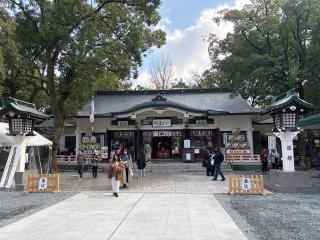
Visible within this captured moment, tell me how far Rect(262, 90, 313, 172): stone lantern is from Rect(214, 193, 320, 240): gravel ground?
5.76 ft

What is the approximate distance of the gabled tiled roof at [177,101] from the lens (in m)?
28.5

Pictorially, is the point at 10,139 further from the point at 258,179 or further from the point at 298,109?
the point at 298,109

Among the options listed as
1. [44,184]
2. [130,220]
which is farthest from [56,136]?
[130,220]

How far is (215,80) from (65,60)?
21.3 metres

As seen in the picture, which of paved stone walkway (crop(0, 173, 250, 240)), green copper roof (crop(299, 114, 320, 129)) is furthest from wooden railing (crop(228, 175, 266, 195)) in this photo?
green copper roof (crop(299, 114, 320, 129))

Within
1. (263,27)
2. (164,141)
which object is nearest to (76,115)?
(164,141)

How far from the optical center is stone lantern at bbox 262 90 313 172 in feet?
49.1

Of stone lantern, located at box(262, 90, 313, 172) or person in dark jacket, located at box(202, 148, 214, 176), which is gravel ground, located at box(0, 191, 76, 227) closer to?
stone lantern, located at box(262, 90, 313, 172)

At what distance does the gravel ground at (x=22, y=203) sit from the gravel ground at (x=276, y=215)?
570 centimetres

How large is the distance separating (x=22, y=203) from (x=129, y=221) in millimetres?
5040

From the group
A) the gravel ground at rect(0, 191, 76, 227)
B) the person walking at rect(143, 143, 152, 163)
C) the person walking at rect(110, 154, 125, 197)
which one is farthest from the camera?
the person walking at rect(143, 143, 152, 163)

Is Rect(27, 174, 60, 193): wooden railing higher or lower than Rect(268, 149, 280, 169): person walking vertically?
lower

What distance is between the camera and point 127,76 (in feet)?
91.8

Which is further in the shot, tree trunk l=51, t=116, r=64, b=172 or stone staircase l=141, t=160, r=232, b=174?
stone staircase l=141, t=160, r=232, b=174
